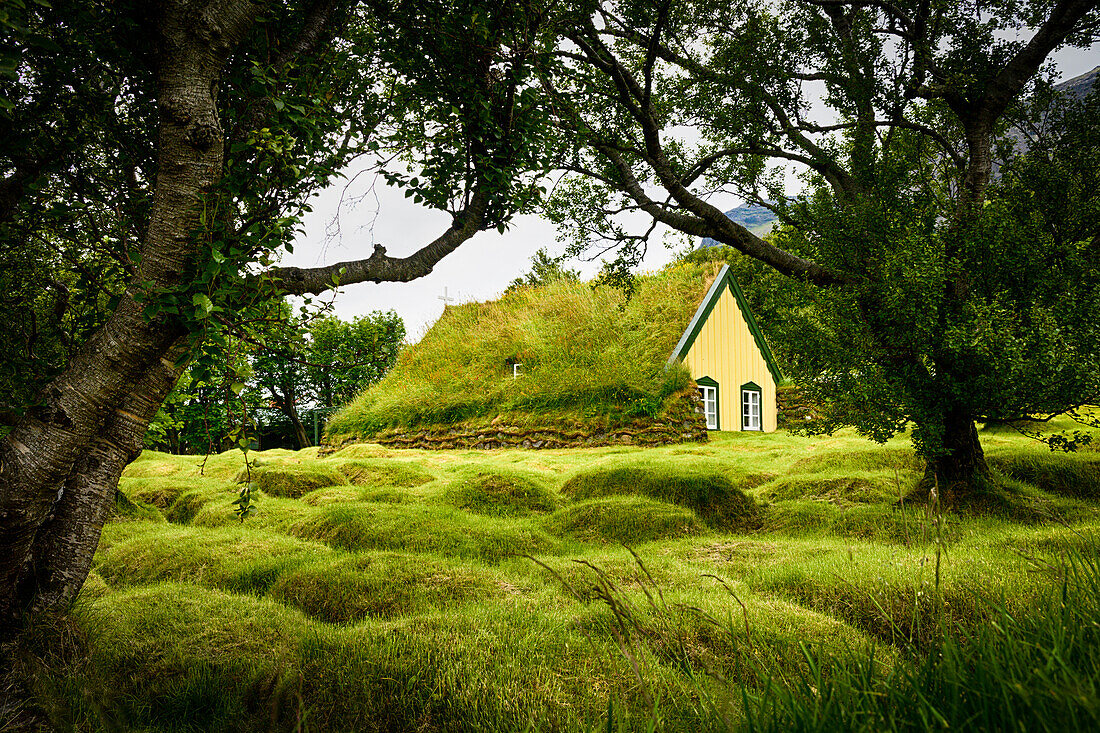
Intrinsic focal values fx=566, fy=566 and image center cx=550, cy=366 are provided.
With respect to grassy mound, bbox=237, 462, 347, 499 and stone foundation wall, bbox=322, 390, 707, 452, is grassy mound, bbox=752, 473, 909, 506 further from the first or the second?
grassy mound, bbox=237, 462, 347, 499

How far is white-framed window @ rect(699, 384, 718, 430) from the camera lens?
20.8 metres

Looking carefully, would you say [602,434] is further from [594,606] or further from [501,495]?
[594,606]

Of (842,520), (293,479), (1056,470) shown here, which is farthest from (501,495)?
(1056,470)

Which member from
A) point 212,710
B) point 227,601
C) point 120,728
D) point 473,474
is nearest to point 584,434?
point 473,474

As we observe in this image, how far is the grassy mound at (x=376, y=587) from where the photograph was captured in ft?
19.0

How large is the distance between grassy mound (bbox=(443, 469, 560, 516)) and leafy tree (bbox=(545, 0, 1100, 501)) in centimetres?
536

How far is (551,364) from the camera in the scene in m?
21.3

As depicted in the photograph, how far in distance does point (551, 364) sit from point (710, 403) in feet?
20.2

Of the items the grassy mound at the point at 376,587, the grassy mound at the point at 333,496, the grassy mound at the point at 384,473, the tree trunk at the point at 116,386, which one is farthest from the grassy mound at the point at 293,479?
the tree trunk at the point at 116,386

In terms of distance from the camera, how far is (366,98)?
6.98 m

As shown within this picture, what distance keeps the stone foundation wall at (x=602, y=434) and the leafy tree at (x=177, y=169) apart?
1242 centimetres

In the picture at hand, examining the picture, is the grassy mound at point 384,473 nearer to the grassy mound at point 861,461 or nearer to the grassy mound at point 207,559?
the grassy mound at point 207,559

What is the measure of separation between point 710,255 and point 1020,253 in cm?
2684

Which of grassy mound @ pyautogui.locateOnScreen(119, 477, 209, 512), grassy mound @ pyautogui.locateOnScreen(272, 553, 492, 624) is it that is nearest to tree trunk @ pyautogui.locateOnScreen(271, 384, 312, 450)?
grassy mound @ pyautogui.locateOnScreen(119, 477, 209, 512)
